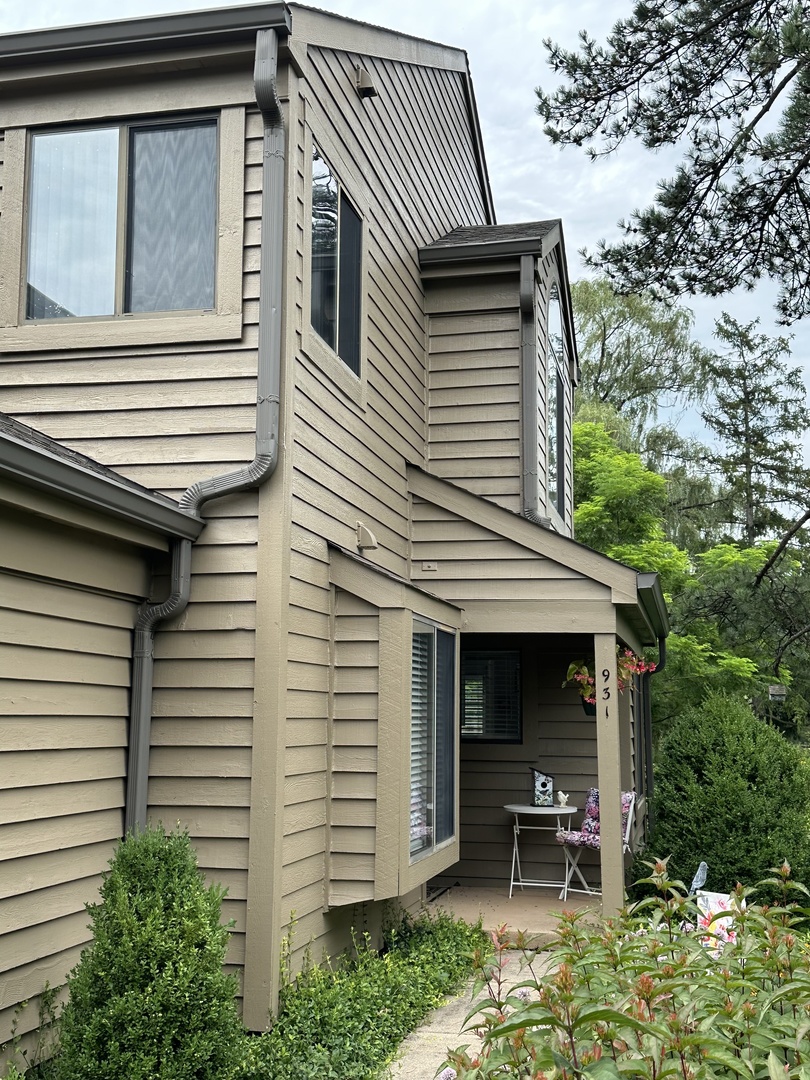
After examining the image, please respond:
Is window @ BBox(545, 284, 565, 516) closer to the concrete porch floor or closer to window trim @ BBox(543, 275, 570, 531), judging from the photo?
window trim @ BBox(543, 275, 570, 531)

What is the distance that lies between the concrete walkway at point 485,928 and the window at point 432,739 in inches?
31.8

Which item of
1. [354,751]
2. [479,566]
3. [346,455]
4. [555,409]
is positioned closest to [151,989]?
[354,751]

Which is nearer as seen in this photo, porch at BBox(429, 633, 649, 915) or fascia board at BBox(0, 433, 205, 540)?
fascia board at BBox(0, 433, 205, 540)

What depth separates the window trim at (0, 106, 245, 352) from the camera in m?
5.72

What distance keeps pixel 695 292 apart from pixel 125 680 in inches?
206

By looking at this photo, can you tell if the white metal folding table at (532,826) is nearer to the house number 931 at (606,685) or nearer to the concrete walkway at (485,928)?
the concrete walkway at (485,928)

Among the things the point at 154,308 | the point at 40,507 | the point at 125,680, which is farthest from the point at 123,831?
the point at 154,308

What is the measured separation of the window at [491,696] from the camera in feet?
33.1

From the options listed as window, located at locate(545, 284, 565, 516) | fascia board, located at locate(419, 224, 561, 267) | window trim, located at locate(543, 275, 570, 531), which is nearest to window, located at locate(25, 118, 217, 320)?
fascia board, located at locate(419, 224, 561, 267)

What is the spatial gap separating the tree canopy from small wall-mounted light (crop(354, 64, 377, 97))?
1.21 metres

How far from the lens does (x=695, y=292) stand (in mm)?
8148

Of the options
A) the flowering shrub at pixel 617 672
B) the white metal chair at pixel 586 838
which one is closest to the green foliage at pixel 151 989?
the flowering shrub at pixel 617 672

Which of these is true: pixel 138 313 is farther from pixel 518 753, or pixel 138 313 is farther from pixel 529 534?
pixel 518 753

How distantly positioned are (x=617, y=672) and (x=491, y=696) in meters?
1.84
